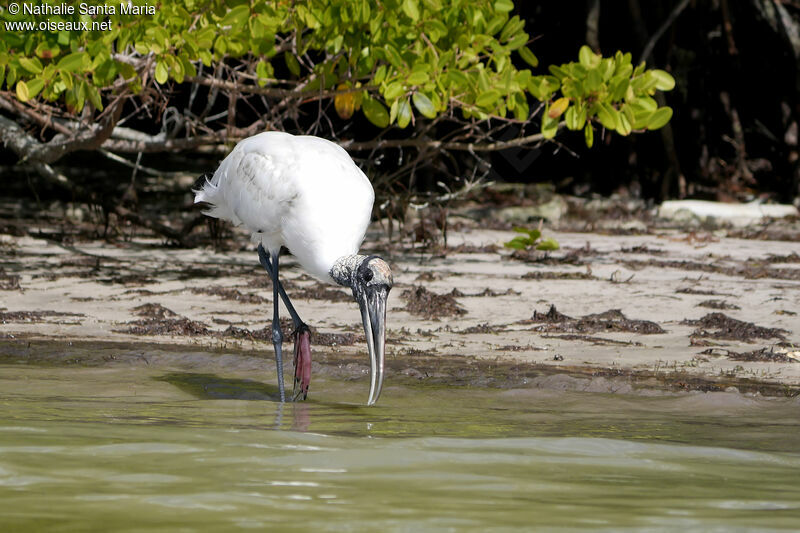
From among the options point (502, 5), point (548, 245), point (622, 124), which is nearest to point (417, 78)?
point (502, 5)

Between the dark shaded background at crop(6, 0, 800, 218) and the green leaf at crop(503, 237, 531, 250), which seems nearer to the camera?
the green leaf at crop(503, 237, 531, 250)

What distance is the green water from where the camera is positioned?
325cm

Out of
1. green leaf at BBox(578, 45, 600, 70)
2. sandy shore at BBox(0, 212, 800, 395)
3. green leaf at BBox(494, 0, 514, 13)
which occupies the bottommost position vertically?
sandy shore at BBox(0, 212, 800, 395)

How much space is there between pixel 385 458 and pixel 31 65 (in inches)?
144

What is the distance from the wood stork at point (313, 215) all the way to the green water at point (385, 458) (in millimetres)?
347

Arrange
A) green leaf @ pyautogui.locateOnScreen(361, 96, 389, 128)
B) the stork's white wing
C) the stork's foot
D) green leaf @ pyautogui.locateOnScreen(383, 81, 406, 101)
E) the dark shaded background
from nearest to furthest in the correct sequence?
the stork's foot < the stork's white wing < green leaf @ pyautogui.locateOnScreen(383, 81, 406, 101) < green leaf @ pyautogui.locateOnScreen(361, 96, 389, 128) < the dark shaded background

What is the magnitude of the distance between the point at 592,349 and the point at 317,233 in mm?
1908

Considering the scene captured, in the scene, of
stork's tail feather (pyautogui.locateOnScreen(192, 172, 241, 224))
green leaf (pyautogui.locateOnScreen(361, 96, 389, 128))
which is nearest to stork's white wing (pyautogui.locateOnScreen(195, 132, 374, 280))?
stork's tail feather (pyautogui.locateOnScreen(192, 172, 241, 224))

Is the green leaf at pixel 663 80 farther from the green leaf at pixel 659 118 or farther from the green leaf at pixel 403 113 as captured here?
the green leaf at pixel 403 113

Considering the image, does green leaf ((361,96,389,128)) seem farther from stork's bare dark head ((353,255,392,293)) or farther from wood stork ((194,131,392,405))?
stork's bare dark head ((353,255,392,293))

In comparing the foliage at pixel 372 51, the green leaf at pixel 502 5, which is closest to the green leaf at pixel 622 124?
the foliage at pixel 372 51

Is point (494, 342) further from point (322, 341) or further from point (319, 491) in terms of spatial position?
point (319, 491)

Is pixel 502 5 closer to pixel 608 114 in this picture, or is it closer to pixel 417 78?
pixel 417 78

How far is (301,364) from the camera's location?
5879mm
